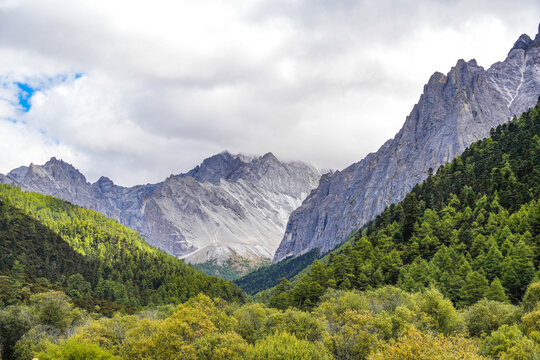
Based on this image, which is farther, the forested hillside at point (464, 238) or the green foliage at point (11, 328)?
the forested hillside at point (464, 238)

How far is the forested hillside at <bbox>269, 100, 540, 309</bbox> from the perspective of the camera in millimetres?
90250

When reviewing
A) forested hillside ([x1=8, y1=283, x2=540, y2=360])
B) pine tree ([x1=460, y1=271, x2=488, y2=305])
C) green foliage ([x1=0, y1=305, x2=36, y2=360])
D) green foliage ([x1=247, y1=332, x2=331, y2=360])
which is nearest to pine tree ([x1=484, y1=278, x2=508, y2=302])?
pine tree ([x1=460, y1=271, x2=488, y2=305])

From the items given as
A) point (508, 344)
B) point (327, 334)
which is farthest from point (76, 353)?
point (508, 344)

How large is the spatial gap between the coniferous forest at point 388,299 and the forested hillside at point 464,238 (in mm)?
363

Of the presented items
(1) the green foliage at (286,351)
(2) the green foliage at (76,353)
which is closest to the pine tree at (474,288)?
(1) the green foliage at (286,351)

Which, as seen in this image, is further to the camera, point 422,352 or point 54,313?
point 54,313

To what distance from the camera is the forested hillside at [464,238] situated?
296ft

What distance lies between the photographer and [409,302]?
73.2 m

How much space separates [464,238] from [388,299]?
42.8 metres

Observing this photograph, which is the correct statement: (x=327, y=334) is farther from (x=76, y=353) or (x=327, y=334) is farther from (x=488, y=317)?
(x=76, y=353)

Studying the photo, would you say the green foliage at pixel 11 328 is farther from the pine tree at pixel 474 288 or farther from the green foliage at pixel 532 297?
the green foliage at pixel 532 297

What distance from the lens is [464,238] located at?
112 metres

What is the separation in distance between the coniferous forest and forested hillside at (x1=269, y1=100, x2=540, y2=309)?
0.36m

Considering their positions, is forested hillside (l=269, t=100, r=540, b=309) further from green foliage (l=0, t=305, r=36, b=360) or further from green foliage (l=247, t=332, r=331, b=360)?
green foliage (l=0, t=305, r=36, b=360)
